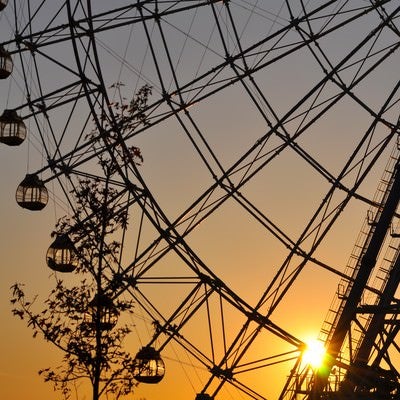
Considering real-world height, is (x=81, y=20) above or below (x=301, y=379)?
above

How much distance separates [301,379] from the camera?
46.5 m

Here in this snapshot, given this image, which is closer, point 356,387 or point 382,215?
point 382,215

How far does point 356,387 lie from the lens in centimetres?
4644

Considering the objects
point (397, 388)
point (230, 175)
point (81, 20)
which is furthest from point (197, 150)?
point (397, 388)

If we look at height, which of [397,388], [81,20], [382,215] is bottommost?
[397,388]

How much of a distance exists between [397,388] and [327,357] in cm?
191

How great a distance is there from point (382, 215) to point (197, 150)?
15.1 ft

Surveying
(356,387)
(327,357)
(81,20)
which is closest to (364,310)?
(327,357)

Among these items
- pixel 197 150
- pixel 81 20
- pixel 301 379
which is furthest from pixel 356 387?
pixel 81 20

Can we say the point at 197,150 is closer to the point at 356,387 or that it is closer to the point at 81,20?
the point at 81,20

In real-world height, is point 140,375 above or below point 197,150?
below

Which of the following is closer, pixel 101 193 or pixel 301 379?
pixel 101 193

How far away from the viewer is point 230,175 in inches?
1754

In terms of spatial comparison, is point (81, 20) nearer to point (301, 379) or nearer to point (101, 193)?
point (101, 193)
